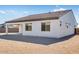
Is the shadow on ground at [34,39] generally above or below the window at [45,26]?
below

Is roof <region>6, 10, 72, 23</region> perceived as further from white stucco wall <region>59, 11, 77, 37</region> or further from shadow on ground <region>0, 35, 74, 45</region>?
shadow on ground <region>0, 35, 74, 45</region>

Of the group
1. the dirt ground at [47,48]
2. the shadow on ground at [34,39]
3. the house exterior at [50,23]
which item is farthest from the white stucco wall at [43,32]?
the dirt ground at [47,48]

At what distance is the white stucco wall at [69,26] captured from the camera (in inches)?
233

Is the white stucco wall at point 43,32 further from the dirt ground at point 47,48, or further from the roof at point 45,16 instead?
the dirt ground at point 47,48

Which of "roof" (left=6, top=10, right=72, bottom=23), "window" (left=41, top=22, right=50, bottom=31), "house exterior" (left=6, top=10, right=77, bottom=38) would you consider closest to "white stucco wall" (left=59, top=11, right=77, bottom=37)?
"house exterior" (left=6, top=10, right=77, bottom=38)

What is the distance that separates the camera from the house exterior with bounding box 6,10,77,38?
5914 millimetres

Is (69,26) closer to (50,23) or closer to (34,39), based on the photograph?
(50,23)

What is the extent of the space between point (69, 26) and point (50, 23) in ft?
1.66

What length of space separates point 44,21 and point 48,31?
0.29 m

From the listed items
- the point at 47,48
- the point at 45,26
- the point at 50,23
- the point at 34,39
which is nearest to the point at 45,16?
the point at 50,23
